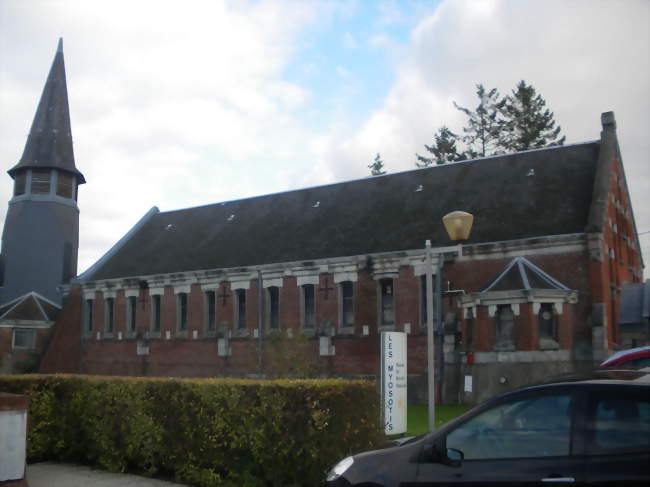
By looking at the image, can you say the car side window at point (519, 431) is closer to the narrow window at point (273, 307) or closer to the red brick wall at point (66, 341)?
the narrow window at point (273, 307)

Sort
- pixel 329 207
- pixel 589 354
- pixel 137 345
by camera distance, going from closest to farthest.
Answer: pixel 589 354 → pixel 329 207 → pixel 137 345

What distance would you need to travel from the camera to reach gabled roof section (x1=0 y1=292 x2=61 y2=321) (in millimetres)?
41375

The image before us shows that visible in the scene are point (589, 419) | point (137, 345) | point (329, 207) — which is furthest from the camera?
point (137, 345)

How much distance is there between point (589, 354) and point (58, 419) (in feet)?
63.4

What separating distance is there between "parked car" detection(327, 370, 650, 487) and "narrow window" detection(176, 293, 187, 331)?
31700 millimetres

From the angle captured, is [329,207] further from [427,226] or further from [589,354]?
[589,354]

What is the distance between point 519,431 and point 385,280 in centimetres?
2446

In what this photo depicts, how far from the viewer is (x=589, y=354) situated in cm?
2559

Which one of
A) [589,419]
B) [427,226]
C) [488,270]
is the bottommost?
[589,419]

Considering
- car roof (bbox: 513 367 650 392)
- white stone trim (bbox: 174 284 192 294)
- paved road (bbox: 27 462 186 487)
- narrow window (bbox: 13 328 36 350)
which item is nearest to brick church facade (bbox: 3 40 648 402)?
white stone trim (bbox: 174 284 192 294)

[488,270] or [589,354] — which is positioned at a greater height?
[488,270]

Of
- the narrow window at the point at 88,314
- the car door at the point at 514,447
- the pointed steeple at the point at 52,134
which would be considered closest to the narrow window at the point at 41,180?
the pointed steeple at the point at 52,134

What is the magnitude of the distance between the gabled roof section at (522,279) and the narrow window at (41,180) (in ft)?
98.0

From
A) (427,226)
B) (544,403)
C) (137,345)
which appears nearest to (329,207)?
(427,226)
